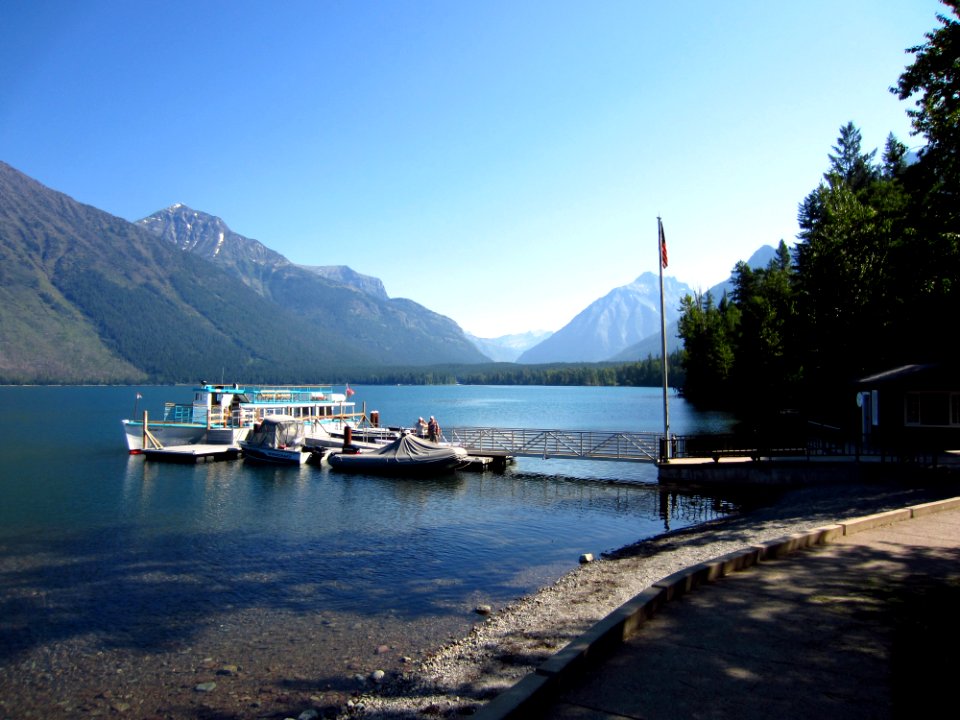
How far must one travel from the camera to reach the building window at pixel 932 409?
27031mm

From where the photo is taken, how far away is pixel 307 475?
35312 mm

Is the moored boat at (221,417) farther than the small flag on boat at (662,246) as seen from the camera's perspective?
Yes

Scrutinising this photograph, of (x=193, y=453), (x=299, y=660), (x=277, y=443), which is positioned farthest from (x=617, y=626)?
(x=193, y=453)

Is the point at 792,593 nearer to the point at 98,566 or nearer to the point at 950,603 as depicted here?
the point at 950,603

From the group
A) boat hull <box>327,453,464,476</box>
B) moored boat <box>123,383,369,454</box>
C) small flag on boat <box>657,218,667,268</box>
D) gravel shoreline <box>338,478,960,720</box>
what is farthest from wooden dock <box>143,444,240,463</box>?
gravel shoreline <box>338,478,960,720</box>

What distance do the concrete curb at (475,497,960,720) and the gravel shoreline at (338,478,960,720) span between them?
1.92 m

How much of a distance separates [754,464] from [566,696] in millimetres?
23235

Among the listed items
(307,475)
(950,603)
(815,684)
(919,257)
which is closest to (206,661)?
(815,684)

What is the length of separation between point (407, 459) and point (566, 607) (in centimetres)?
2274

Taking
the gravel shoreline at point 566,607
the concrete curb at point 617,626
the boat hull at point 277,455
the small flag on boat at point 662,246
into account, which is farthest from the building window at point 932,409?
the boat hull at point 277,455

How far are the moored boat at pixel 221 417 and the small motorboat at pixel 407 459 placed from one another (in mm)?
10490

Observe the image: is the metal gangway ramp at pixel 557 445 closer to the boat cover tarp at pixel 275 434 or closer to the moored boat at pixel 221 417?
the boat cover tarp at pixel 275 434

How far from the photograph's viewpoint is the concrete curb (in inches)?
222

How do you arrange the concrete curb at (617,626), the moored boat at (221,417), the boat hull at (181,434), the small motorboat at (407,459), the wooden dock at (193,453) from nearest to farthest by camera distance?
the concrete curb at (617,626)
the small motorboat at (407,459)
the wooden dock at (193,453)
the boat hull at (181,434)
the moored boat at (221,417)
